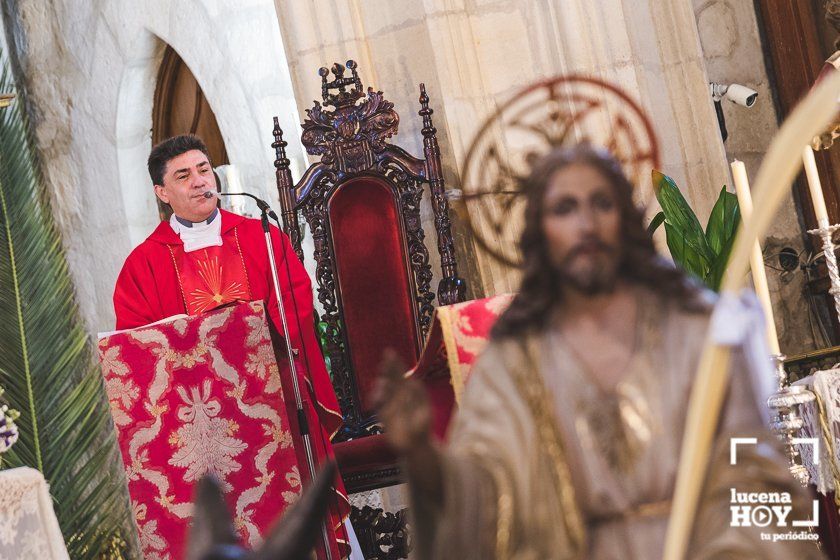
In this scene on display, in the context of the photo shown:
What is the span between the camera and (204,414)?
14.1 ft

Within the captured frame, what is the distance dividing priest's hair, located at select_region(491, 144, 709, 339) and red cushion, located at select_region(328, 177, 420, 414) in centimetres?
304

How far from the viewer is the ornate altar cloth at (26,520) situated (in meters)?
4.13

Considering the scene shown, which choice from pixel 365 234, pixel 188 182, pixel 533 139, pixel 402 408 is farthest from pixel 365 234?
pixel 402 408

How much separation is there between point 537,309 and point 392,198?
3186 mm

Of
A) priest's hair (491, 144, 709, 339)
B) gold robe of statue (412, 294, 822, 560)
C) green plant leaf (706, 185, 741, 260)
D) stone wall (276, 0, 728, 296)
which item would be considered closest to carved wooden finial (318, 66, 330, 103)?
stone wall (276, 0, 728, 296)

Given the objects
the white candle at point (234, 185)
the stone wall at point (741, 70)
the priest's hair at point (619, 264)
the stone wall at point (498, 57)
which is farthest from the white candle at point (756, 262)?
the white candle at point (234, 185)

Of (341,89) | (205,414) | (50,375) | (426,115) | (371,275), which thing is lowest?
(205,414)

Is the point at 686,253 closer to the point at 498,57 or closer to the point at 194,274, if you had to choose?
the point at 498,57

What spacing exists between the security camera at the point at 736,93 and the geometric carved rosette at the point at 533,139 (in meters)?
0.56

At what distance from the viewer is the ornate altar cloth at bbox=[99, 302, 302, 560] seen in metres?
4.29

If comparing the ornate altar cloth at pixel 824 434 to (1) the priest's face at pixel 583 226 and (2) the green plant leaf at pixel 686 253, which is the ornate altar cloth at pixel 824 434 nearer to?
(2) the green plant leaf at pixel 686 253

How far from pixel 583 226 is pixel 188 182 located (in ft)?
10.8

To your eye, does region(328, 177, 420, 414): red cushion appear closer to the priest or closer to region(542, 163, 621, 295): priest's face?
the priest

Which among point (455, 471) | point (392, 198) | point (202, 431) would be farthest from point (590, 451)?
point (392, 198)
